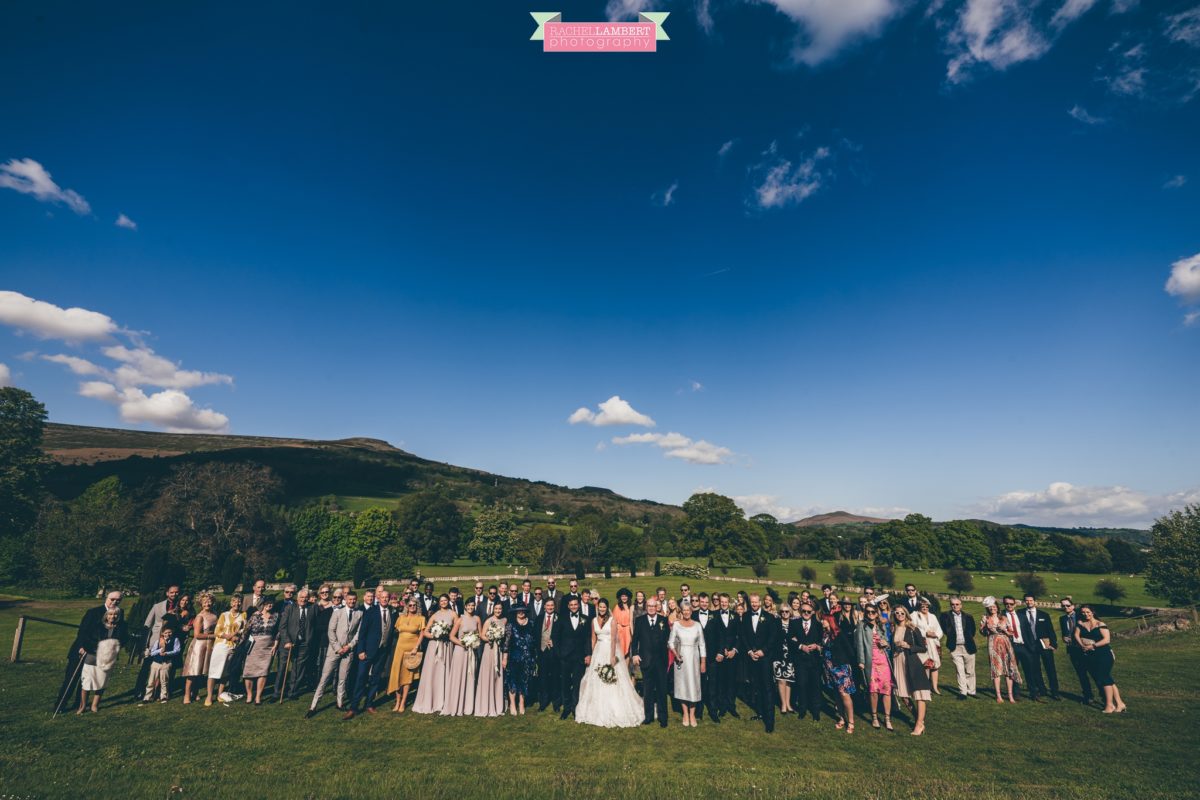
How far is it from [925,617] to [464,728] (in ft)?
36.3

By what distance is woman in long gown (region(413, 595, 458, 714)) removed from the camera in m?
10.8

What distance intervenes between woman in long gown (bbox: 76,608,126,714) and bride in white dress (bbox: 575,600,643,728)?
9510mm

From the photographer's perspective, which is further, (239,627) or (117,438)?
(117,438)

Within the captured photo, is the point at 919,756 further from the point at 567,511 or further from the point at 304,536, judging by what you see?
the point at 567,511

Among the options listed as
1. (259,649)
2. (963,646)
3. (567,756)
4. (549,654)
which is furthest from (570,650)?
(963,646)

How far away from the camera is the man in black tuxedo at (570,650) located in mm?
10906

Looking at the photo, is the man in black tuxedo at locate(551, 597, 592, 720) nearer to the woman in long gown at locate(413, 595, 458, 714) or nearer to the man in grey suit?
the woman in long gown at locate(413, 595, 458, 714)

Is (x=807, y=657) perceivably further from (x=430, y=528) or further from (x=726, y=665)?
(x=430, y=528)

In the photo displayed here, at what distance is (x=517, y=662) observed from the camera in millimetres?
11109

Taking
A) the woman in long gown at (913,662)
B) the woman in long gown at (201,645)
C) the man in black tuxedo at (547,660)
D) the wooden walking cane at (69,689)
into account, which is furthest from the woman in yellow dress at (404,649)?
the woman in long gown at (913,662)

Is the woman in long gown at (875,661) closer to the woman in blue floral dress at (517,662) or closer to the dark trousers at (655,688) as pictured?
the dark trousers at (655,688)

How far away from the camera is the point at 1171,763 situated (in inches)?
328

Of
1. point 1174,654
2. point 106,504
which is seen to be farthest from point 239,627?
point 106,504

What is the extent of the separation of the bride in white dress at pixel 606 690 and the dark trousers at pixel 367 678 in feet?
14.4
